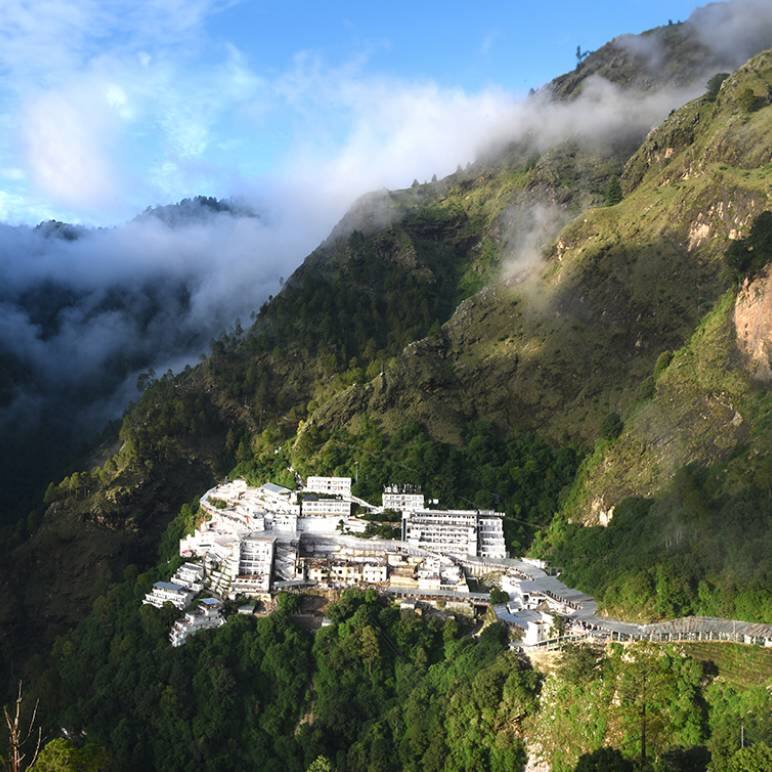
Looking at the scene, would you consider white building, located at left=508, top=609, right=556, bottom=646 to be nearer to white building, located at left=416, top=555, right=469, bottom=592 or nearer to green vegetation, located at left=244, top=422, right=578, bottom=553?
white building, located at left=416, top=555, right=469, bottom=592

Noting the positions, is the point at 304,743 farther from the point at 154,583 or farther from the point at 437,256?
the point at 437,256

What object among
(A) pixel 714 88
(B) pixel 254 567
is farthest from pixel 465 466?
(A) pixel 714 88

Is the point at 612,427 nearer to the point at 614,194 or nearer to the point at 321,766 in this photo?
the point at 321,766

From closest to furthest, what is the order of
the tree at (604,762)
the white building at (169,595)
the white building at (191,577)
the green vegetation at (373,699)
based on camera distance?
the tree at (604,762)
the green vegetation at (373,699)
the white building at (169,595)
the white building at (191,577)

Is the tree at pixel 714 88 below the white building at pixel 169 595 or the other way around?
the other way around

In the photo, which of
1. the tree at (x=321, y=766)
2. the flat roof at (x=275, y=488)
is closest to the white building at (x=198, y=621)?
the flat roof at (x=275, y=488)

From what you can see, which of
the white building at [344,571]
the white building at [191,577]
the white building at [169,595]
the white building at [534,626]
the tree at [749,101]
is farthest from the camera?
the tree at [749,101]

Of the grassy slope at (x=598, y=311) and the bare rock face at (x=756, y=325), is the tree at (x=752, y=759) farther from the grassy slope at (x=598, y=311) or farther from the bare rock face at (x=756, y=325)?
the grassy slope at (x=598, y=311)
